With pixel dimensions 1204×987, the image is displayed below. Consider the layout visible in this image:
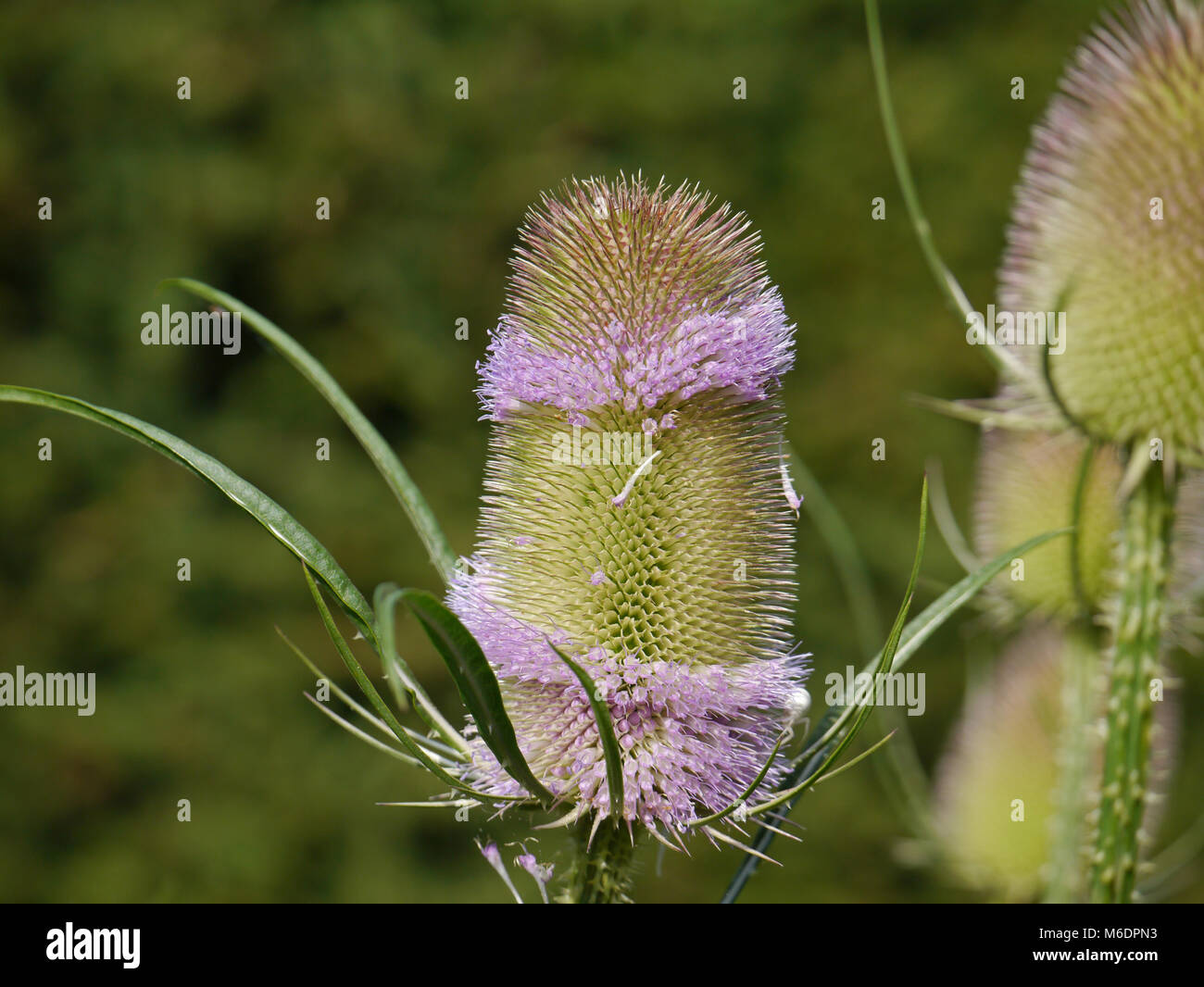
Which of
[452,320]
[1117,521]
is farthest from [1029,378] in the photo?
[452,320]

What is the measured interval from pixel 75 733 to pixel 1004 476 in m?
5.49

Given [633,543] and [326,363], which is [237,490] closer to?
[633,543]

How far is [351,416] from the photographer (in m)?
1.88

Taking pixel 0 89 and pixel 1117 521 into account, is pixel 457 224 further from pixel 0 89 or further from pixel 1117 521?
pixel 1117 521

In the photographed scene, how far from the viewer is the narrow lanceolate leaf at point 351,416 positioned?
1783 mm

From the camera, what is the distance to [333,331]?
7801 millimetres

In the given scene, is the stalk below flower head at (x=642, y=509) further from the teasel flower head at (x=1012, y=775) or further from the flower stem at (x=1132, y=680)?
the teasel flower head at (x=1012, y=775)

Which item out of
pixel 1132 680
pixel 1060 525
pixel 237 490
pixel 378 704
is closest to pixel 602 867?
pixel 378 704

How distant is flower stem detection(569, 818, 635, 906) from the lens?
182cm

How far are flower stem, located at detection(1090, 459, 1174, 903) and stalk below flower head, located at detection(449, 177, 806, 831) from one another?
964 millimetres

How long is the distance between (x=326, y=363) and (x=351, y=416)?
606cm

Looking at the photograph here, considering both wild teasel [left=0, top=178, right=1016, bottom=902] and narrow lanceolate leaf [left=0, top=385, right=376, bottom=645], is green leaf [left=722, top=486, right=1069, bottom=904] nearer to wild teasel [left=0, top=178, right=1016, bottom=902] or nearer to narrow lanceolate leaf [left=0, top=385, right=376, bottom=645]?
wild teasel [left=0, top=178, right=1016, bottom=902]

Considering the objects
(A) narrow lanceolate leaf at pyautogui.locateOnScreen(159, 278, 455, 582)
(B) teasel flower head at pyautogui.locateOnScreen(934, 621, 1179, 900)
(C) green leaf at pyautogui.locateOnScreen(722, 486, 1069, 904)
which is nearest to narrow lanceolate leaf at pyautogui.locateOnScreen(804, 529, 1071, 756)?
(C) green leaf at pyautogui.locateOnScreen(722, 486, 1069, 904)

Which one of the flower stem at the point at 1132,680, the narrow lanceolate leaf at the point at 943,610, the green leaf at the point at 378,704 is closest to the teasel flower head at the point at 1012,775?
the flower stem at the point at 1132,680
